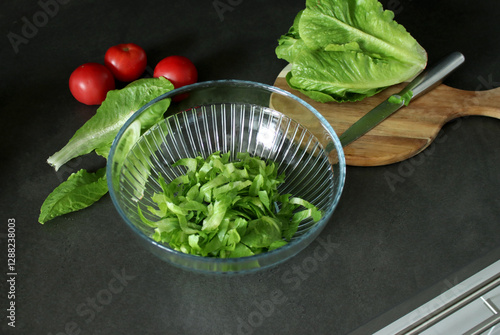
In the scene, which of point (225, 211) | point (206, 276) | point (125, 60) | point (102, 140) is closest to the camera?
point (225, 211)

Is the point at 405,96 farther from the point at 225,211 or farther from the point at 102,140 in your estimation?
the point at 102,140

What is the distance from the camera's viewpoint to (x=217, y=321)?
3.83 feet

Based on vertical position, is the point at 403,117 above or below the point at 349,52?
below

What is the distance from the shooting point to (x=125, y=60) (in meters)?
1.51

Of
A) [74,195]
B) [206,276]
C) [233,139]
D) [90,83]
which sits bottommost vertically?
[206,276]

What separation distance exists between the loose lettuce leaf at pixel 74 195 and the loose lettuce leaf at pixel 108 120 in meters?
0.08

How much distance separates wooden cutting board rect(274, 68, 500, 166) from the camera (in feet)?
4.62

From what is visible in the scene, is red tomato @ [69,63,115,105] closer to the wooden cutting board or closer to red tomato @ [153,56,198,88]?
red tomato @ [153,56,198,88]

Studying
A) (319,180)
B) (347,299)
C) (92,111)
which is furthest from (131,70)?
(347,299)

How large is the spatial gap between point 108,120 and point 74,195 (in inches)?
9.4

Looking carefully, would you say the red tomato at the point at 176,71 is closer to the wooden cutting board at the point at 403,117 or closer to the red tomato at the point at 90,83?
the red tomato at the point at 90,83

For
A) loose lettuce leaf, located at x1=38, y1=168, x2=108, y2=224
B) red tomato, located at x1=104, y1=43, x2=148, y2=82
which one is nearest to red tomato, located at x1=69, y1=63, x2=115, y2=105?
red tomato, located at x1=104, y1=43, x2=148, y2=82

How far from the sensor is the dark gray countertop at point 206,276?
1.18m

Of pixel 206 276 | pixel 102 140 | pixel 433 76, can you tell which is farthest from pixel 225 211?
pixel 433 76
